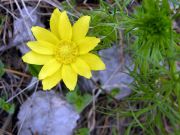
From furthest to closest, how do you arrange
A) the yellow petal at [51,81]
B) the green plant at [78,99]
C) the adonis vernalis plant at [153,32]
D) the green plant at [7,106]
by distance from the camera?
the green plant at [78,99] < the green plant at [7,106] < the yellow petal at [51,81] < the adonis vernalis plant at [153,32]

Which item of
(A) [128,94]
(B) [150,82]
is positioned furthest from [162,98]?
(A) [128,94]

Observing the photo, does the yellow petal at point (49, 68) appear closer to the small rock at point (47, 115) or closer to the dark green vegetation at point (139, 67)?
the dark green vegetation at point (139, 67)

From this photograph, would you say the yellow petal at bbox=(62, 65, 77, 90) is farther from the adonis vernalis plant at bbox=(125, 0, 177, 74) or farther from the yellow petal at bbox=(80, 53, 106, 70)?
the adonis vernalis plant at bbox=(125, 0, 177, 74)

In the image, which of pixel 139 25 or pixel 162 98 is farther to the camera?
pixel 162 98

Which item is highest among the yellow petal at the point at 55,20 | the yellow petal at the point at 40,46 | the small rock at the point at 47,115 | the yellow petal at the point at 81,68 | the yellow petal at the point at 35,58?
the yellow petal at the point at 55,20

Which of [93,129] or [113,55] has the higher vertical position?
[113,55]

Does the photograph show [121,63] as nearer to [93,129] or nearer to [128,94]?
[128,94]

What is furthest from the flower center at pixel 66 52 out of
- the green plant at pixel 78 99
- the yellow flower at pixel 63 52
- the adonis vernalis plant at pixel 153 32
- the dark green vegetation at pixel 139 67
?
the green plant at pixel 78 99
